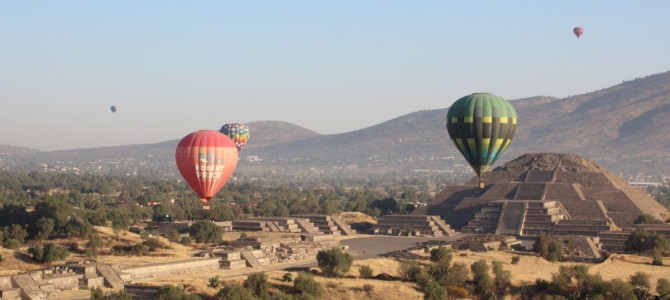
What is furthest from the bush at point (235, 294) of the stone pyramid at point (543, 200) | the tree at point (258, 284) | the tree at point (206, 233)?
the stone pyramid at point (543, 200)

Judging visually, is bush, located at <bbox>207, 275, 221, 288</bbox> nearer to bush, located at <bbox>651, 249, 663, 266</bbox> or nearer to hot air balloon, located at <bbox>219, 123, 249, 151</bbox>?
bush, located at <bbox>651, 249, 663, 266</bbox>

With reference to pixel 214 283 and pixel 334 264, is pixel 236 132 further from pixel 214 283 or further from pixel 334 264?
pixel 214 283

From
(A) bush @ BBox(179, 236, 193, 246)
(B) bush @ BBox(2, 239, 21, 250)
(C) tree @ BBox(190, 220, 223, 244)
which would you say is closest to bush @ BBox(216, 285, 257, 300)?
(B) bush @ BBox(2, 239, 21, 250)

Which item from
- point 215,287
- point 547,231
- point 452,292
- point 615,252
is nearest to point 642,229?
point 615,252

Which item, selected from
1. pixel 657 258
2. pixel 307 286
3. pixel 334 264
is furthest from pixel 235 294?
pixel 657 258

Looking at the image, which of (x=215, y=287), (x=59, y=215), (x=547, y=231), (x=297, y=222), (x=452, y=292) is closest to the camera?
(x=215, y=287)

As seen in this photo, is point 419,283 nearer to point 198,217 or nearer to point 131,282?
point 131,282
